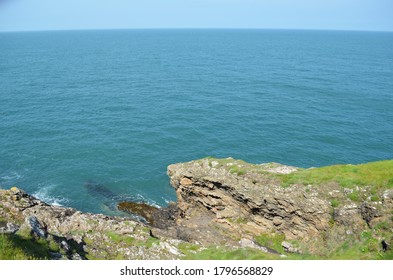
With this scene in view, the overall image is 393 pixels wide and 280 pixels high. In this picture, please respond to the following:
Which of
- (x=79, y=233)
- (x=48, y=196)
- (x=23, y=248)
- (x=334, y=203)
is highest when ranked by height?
(x=23, y=248)

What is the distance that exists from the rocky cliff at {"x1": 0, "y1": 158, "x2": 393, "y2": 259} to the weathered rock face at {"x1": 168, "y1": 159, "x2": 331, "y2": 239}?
0.10 meters

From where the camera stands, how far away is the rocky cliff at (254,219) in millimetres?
25547

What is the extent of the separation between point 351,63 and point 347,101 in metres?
82.7

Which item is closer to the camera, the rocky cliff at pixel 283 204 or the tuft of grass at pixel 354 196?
the rocky cliff at pixel 283 204

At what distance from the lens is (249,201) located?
33875 millimetres

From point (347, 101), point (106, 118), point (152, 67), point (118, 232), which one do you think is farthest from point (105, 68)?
point (118, 232)

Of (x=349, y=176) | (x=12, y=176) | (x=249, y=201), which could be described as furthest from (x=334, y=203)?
(x=12, y=176)

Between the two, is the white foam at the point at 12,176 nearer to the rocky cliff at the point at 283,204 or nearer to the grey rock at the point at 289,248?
the rocky cliff at the point at 283,204

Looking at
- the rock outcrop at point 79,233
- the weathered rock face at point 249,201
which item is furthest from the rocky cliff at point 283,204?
the rock outcrop at point 79,233

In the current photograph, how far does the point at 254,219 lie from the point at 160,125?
50.9 meters

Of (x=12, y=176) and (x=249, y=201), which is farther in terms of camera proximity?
(x=12, y=176)

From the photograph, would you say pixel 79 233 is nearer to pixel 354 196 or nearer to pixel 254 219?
pixel 254 219

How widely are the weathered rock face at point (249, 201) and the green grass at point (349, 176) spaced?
1266 mm

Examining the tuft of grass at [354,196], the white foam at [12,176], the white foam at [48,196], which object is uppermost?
the tuft of grass at [354,196]
